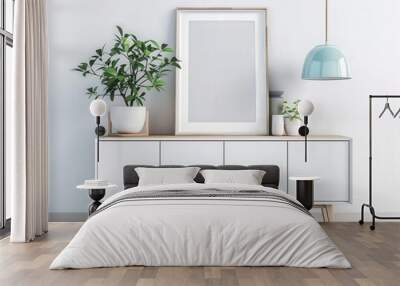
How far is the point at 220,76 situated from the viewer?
7.18 meters

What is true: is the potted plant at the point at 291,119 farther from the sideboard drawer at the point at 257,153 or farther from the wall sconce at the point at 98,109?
the wall sconce at the point at 98,109

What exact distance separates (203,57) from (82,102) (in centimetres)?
143

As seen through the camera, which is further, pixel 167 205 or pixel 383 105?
pixel 383 105

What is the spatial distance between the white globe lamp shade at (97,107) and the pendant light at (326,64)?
209 centimetres

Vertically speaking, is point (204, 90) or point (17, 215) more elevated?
point (204, 90)

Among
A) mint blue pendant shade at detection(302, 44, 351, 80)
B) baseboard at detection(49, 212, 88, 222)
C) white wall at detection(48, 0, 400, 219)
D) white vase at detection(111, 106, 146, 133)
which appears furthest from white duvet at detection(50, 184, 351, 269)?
white wall at detection(48, 0, 400, 219)

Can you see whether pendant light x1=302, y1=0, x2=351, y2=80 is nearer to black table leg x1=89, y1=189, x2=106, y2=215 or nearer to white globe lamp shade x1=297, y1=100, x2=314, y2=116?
white globe lamp shade x1=297, y1=100, x2=314, y2=116

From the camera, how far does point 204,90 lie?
719 centimetres

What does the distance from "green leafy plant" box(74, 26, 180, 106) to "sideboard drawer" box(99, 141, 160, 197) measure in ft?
1.50

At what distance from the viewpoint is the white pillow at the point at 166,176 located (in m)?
6.42

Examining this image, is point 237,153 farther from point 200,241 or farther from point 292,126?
point 200,241

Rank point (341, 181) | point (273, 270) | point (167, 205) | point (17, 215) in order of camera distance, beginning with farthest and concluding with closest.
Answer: point (341, 181), point (17, 215), point (167, 205), point (273, 270)

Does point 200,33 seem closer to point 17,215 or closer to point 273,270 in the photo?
point 17,215

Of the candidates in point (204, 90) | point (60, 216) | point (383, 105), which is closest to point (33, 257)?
point (60, 216)
